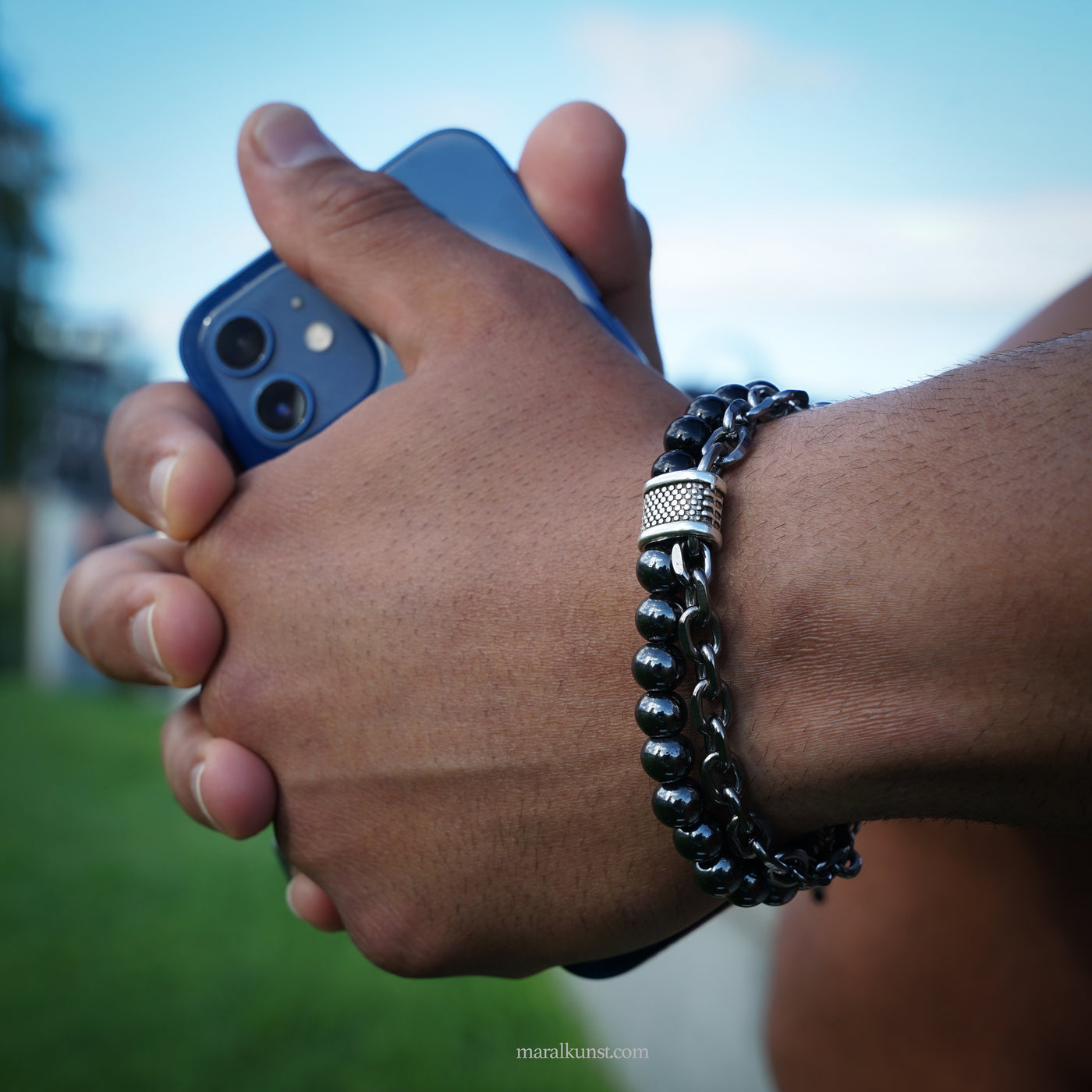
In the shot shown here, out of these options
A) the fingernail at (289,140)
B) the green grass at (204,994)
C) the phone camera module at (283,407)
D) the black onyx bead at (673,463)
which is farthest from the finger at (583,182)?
the green grass at (204,994)

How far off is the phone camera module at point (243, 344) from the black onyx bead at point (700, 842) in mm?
930

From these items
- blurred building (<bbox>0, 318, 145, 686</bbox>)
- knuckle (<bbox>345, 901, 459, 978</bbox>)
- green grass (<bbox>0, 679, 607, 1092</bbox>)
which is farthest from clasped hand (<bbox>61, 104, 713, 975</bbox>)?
blurred building (<bbox>0, 318, 145, 686</bbox>)

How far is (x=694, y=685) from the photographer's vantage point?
761mm

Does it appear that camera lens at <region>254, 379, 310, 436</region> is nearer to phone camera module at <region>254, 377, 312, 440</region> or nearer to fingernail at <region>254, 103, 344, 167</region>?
phone camera module at <region>254, 377, 312, 440</region>

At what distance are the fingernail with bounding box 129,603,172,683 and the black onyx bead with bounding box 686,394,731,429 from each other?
746 mm

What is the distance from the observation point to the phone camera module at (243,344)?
49.9 inches

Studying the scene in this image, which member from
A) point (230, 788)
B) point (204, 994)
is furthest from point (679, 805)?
point (204, 994)

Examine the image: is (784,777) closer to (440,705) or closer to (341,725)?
(440,705)

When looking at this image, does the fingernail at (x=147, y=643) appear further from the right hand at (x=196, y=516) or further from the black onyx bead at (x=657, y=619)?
the black onyx bead at (x=657, y=619)

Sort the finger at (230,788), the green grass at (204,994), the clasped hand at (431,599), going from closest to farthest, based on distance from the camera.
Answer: the clasped hand at (431,599)
the finger at (230,788)
the green grass at (204,994)

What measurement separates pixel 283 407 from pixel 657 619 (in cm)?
77

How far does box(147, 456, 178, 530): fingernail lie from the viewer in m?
1.12

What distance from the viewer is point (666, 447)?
2.64 feet

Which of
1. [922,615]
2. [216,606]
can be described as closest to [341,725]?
[216,606]
